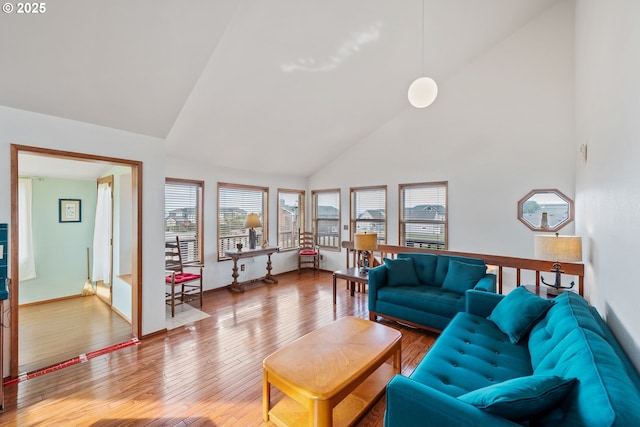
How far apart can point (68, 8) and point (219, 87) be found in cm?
153

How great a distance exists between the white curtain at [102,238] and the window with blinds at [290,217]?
3.19m

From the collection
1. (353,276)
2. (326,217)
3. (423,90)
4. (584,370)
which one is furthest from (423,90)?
(326,217)

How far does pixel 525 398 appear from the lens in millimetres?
1059

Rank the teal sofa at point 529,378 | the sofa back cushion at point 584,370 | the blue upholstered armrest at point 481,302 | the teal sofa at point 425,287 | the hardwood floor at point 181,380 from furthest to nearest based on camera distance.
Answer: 1. the teal sofa at point 425,287
2. the blue upholstered armrest at point 481,302
3. the hardwood floor at point 181,380
4. the teal sofa at point 529,378
5. the sofa back cushion at point 584,370

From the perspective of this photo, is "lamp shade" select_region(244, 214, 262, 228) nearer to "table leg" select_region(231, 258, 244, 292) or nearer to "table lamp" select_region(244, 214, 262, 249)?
"table lamp" select_region(244, 214, 262, 249)

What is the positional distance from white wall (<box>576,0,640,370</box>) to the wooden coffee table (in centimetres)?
147

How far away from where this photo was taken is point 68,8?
189 centimetres

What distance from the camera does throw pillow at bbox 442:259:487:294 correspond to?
3176 mm

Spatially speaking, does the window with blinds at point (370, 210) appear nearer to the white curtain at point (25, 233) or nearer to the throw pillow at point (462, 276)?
the throw pillow at point (462, 276)

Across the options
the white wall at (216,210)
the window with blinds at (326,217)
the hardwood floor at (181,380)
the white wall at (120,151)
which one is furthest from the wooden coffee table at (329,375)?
the window with blinds at (326,217)

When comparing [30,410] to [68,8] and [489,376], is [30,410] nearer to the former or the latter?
[68,8]

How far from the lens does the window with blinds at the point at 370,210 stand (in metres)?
5.79

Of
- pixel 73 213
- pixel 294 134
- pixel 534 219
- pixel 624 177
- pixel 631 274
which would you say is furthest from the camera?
pixel 294 134

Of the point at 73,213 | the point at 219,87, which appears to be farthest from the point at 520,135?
the point at 73,213
